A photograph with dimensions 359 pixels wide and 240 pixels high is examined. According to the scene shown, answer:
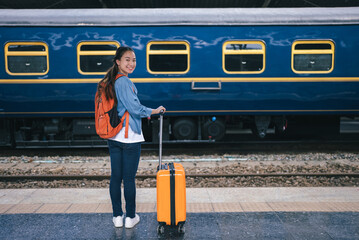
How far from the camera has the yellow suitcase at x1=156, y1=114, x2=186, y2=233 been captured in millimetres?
2977

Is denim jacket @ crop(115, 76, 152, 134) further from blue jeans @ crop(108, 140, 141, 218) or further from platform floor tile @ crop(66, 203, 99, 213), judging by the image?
platform floor tile @ crop(66, 203, 99, 213)

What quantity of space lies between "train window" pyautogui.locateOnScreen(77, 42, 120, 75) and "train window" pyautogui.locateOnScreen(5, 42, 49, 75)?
0.76 meters

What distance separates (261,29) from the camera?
22.2 feet

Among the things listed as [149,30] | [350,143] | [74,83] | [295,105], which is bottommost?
[350,143]

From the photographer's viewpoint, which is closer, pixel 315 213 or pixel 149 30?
pixel 315 213

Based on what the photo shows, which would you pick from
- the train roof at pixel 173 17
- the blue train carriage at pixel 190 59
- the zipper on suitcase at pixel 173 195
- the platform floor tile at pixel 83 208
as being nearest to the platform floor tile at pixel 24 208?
the platform floor tile at pixel 83 208

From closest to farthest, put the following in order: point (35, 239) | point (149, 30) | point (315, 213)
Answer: point (35, 239) < point (315, 213) < point (149, 30)

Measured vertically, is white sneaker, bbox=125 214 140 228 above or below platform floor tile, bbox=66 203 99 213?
above

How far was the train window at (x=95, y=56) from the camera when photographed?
672 cm

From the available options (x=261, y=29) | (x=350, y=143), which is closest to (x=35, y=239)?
(x=261, y=29)

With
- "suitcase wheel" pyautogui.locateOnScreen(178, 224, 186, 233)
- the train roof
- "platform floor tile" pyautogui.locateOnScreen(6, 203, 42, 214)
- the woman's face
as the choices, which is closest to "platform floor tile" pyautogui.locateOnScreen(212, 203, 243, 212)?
"suitcase wheel" pyautogui.locateOnScreen(178, 224, 186, 233)

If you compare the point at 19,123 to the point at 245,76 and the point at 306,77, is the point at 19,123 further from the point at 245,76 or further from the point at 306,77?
the point at 306,77

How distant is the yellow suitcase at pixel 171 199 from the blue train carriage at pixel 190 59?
158 inches

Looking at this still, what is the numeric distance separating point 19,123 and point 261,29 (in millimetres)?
6230
